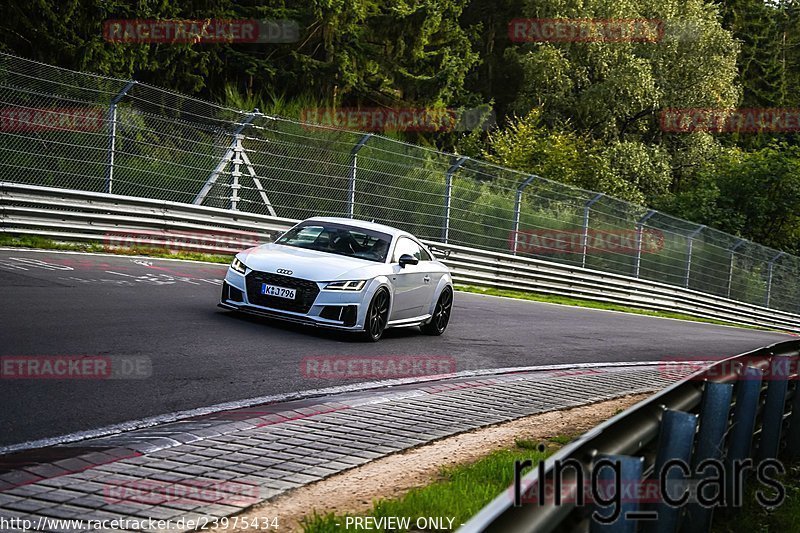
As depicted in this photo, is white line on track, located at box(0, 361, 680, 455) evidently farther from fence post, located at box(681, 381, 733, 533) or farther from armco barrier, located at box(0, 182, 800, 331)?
armco barrier, located at box(0, 182, 800, 331)

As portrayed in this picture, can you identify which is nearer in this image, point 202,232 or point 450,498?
point 450,498

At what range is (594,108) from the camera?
47.1 meters

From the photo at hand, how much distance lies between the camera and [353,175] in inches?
894

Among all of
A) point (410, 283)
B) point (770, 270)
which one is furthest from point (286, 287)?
point (770, 270)

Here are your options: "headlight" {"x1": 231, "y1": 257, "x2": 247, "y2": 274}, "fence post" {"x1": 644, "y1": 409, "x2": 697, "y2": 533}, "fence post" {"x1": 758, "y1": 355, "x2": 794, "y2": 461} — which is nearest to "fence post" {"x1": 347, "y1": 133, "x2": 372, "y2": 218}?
"headlight" {"x1": 231, "y1": 257, "x2": 247, "y2": 274}

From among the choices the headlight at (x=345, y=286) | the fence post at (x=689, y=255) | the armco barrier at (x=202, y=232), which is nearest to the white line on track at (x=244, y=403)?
the headlight at (x=345, y=286)

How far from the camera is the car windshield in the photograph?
13.4 metres

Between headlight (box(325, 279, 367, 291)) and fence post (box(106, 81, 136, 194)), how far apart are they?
7.72m

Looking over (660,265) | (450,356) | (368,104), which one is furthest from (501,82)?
(450,356)

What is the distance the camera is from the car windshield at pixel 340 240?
1340cm

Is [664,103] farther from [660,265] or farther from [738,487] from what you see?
[738,487]

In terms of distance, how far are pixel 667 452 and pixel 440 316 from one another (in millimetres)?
10079

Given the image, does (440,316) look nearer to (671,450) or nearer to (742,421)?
(742,421)

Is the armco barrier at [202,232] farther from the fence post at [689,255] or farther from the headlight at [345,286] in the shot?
the headlight at [345,286]
